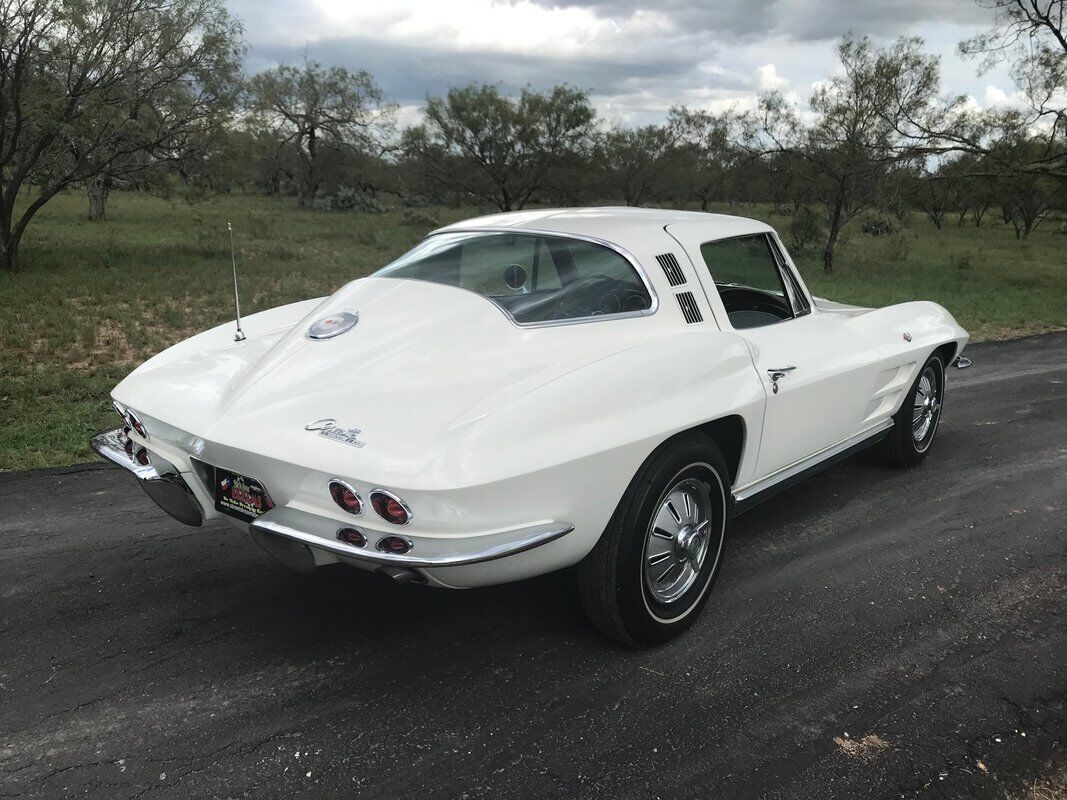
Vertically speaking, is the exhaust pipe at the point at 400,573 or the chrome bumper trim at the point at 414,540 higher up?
the chrome bumper trim at the point at 414,540

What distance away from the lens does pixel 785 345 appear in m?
3.53

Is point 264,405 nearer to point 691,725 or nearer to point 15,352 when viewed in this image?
point 691,725

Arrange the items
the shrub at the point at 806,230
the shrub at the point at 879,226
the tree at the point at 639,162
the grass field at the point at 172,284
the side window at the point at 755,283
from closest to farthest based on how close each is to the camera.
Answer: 1. the side window at the point at 755,283
2. the grass field at the point at 172,284
3. the shrub at the point at 806,230
4. the tree at the point at 639,162
5. the shrub at the point at 879,226

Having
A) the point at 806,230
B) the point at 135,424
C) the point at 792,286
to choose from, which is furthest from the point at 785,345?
the point at 806,230

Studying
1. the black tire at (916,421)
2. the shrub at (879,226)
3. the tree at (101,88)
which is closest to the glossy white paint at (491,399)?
the black tire at (916,421)

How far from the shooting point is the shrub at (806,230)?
928 inches

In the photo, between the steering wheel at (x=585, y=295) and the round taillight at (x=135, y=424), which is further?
the steering wheel at (x=585, y=295)

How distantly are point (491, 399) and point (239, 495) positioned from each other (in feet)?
3.16

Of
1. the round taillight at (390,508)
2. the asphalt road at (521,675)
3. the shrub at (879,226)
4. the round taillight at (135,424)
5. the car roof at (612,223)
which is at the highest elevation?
the shrub at (879,226)

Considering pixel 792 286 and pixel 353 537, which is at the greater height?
pixel 792 286

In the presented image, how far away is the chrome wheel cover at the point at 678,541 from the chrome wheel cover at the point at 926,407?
235 cm

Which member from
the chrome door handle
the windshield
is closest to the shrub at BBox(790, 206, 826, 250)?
A: the chrome door handle

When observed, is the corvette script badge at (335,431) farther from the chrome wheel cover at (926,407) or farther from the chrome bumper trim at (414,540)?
the chrome wheel cover at (926,407)

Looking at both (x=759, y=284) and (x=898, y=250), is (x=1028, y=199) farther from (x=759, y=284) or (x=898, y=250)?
(x=759, y=284)
